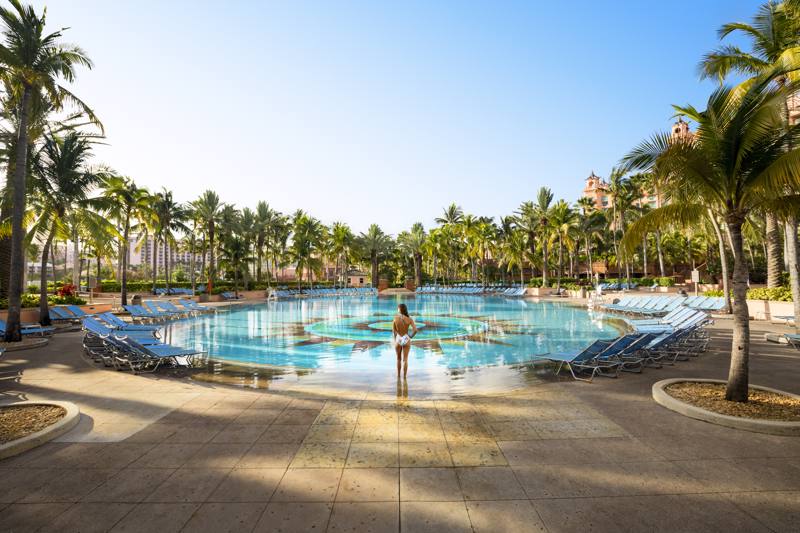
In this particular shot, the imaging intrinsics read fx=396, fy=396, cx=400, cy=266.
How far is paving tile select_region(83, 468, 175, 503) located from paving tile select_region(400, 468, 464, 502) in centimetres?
245

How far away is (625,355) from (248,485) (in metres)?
8.32

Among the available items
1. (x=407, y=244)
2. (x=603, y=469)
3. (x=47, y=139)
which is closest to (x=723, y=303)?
(x=603, y=469)

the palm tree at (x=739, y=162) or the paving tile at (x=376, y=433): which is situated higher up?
the palm tree at (x=739, y=162)

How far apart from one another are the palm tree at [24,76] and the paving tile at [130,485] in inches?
478

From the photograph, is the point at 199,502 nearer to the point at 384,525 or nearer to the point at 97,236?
the point at 384,525

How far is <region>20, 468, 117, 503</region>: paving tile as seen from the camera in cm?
368

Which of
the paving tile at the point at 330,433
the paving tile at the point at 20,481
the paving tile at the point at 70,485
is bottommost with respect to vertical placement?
the paving tile at the point at 330,433

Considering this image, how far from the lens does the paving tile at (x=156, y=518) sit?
321 centimetres

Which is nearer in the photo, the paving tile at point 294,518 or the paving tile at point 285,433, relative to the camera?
the paving tile at point 294,518

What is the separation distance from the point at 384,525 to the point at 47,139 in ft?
70.2

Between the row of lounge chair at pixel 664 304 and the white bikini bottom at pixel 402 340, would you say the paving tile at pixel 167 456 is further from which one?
the row of lounge chair at pixel 664 304

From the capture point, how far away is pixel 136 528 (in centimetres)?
321

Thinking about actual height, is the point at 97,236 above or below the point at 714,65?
below

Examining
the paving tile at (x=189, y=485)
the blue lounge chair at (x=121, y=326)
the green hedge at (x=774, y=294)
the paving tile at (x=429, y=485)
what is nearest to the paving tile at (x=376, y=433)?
the paving tile at (x=429, y=485)
